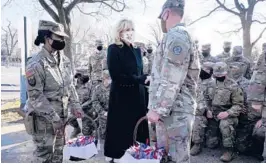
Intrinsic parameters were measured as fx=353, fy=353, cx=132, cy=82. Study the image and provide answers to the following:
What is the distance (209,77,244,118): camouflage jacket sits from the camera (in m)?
5.23

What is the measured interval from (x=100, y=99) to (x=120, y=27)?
261cm

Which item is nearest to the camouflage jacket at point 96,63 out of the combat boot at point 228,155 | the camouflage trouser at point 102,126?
the camouflage trouser at point 102,126

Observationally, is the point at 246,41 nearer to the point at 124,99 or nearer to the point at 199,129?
the point at 199,129

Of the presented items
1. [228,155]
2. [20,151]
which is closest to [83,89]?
[20,151]

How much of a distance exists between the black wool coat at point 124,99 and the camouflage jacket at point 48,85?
68 cm

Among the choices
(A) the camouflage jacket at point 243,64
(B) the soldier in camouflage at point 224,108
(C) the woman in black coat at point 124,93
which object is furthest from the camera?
(A) the camouflage jacket at point 243,64

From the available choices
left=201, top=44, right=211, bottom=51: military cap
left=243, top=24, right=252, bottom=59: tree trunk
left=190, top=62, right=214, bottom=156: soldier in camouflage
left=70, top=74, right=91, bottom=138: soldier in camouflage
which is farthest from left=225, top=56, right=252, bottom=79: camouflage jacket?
left=243, top=24, right=252, bottom=59: tree trunk

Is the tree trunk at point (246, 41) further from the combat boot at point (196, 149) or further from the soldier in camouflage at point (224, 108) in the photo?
the combat boot at point (196, 149)

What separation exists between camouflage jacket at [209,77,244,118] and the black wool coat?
1.65 m

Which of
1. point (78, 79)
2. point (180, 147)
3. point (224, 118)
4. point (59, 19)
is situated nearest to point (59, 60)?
point (180, 147)

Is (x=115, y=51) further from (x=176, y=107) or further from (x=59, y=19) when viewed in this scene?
(x=59, y=19)

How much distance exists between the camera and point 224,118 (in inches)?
204

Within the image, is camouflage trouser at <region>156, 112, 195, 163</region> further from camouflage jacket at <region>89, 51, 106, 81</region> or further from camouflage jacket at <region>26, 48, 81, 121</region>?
camouflage jacket at <region>89, 51, 106, 81</region>

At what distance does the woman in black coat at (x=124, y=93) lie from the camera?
401 cm
